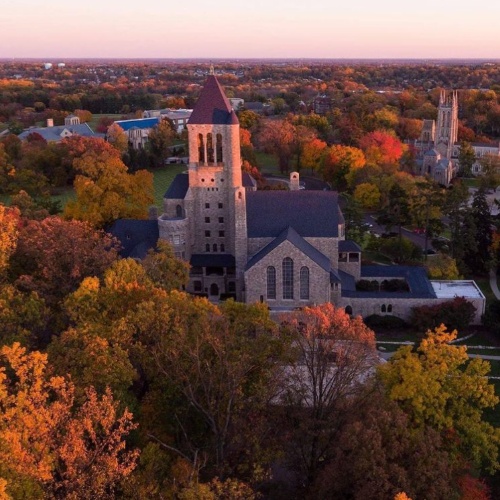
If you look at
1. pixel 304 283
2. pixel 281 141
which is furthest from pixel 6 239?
pixel 281 141

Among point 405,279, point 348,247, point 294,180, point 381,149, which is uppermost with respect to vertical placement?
point 294,180

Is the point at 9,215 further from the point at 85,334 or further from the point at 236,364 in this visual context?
the point at 236,364

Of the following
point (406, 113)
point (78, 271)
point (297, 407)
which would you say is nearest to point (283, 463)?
point (297, 407)

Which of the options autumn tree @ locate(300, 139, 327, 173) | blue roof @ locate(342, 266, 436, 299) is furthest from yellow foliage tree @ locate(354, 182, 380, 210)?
blue roof @ locate(342, 266, 436, 299)

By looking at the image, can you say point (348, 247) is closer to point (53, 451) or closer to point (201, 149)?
point (201, 149)

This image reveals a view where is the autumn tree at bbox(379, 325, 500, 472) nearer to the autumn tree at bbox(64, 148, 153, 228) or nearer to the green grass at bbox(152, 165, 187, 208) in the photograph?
the autumn tree at bbox(64, 148, 153, 228)

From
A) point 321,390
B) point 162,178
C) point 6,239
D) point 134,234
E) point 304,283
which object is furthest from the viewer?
point 162,178
